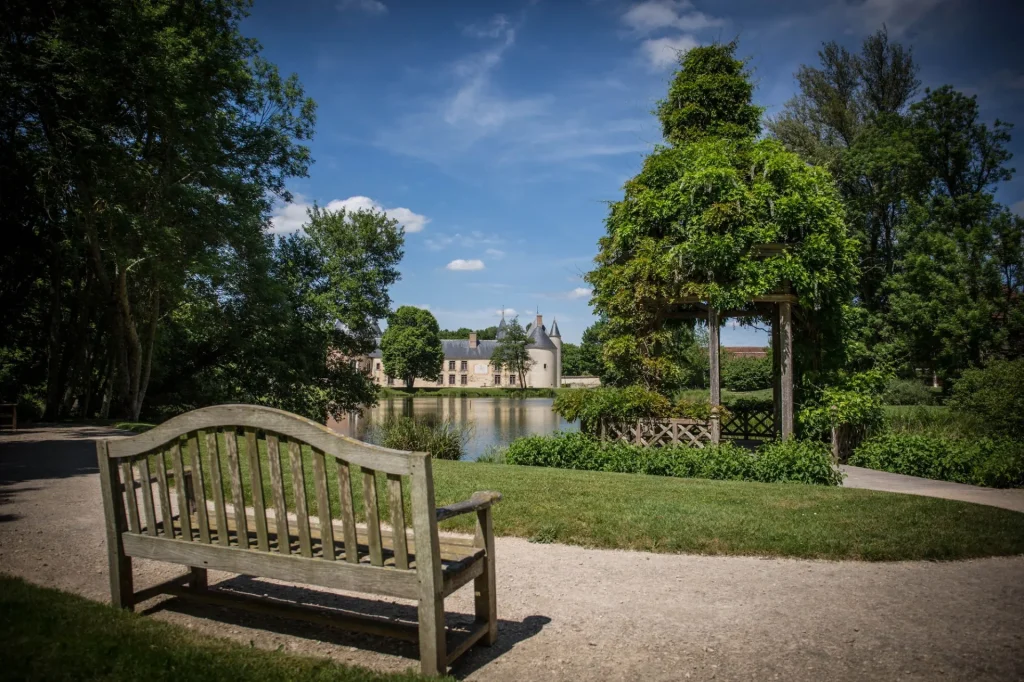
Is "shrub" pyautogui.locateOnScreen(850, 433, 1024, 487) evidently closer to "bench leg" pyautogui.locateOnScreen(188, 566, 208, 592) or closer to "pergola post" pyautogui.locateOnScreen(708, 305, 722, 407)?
"pergola post" pyautogui.locateOnScreen(708, 305, 722, 407)

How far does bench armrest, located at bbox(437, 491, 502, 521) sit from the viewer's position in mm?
3240

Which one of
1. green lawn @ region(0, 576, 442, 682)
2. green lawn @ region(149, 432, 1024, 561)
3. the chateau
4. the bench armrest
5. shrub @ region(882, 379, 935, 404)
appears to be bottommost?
the chateau

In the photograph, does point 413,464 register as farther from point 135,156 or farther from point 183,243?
point 135,156

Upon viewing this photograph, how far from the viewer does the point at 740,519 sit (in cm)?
617

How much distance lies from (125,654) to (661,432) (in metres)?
9.89

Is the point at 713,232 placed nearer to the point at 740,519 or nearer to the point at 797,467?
the point at 797,467

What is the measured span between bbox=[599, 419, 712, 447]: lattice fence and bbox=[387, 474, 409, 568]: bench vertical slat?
30.2 ft

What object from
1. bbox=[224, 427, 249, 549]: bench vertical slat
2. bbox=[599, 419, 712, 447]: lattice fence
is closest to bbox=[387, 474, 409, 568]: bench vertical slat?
bbox=[224, 427, 249, 549]: bench vertical slat

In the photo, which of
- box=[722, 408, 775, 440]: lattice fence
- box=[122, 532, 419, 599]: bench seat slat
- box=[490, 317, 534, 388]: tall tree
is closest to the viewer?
box=[122, 532, 419, 599]: bench seat slat

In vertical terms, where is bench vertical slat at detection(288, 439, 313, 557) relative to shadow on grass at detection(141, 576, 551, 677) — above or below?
above

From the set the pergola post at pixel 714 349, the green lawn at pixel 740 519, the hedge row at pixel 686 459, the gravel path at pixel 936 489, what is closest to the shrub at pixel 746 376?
the pergola post at pixel 714 349

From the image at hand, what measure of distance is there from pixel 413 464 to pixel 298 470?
2.25ft

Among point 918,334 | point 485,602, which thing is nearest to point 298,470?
point 485,602

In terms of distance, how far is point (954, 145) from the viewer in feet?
89.2
